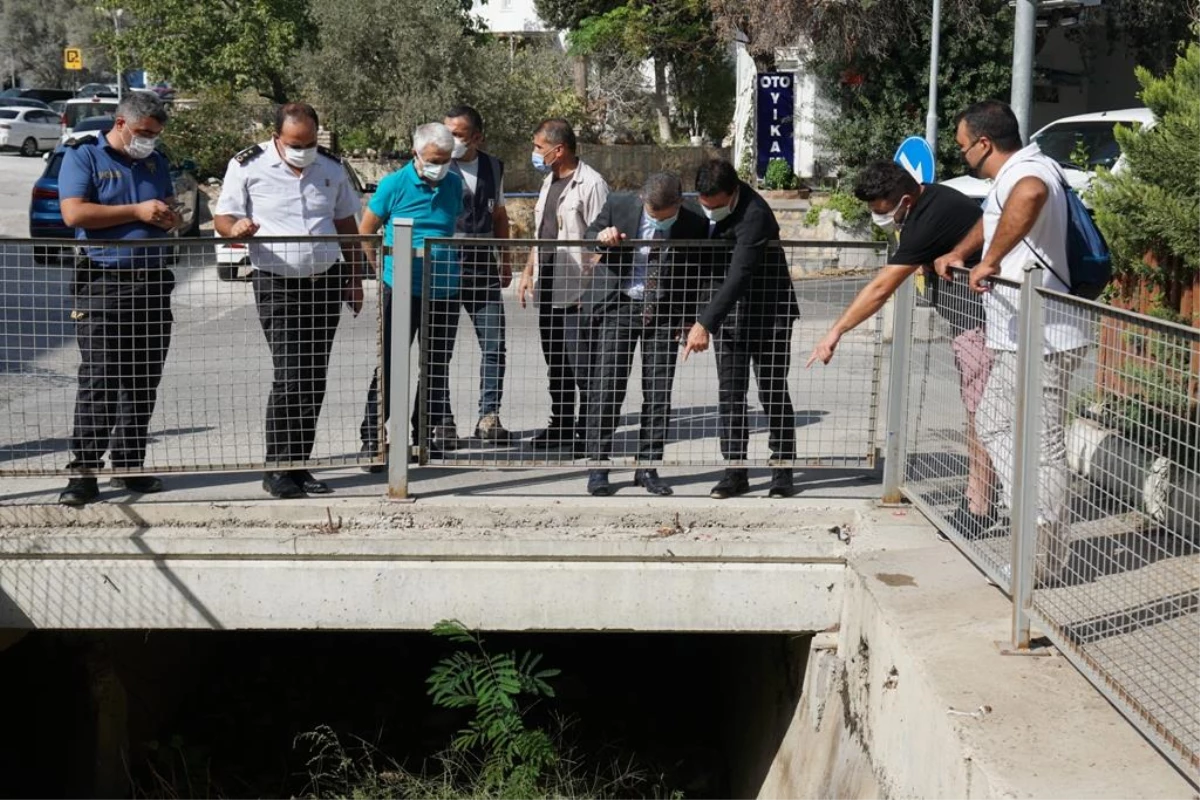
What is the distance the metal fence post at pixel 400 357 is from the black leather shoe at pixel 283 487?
0.46 metres

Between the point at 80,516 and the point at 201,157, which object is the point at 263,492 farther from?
the point at 201,157

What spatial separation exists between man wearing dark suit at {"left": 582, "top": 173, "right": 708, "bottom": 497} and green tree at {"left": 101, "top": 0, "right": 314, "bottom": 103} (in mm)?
29659

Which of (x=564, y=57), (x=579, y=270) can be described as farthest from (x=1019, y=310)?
(x=564, y=57)

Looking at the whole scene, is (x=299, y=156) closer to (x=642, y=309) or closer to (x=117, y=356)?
(x=117, y=356)

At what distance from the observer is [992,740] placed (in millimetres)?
4062

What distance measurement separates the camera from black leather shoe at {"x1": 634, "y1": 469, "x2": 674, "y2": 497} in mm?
6746

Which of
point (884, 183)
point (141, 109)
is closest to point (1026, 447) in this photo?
point (884, 183)

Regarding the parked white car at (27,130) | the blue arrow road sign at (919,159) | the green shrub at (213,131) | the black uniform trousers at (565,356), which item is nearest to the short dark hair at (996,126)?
the black uniform trousers at (565,356)

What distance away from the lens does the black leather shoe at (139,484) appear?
6.64 m

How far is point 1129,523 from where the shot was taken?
13.8ft

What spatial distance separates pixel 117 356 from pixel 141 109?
112 cm

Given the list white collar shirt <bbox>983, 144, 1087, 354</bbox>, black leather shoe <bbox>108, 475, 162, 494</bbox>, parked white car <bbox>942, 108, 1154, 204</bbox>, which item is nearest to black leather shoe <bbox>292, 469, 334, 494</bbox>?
black leather shoe <bbox>108, 475, 162, 494</bbox>

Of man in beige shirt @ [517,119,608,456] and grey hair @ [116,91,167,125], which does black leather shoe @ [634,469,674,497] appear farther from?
grey hair @ [116,91,167,125]

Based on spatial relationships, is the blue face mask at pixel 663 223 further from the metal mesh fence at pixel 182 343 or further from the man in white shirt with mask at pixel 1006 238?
the man in white shirt with mask at pixel 1006 238
